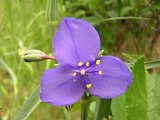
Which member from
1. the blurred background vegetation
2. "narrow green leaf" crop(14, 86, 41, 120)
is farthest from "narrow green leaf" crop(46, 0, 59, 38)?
the blurred background vegetation

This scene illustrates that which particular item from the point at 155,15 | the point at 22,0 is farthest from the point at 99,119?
the point at 22,0

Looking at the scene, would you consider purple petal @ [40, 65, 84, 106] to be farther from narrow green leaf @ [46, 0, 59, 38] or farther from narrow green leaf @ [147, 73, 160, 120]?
narrow green leaf @ [46, 0, 59, 38]

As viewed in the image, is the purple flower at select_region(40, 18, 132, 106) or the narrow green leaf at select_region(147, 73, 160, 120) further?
the narrow green leaf at select_region(147, 73, 160, 120)

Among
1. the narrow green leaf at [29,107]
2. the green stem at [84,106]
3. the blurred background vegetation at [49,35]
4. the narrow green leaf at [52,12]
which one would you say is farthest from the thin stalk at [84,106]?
the blurred background vegetation at [49,35]

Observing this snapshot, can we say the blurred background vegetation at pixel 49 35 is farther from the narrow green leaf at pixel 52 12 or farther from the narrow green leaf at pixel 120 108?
the narrow green leaf at pixel 120 108

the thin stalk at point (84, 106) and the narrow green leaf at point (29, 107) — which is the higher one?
the thin stalk at point (84, 106)

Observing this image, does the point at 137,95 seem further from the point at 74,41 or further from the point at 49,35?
the point at 49,35

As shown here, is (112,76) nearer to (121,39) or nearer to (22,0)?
(22,0)
